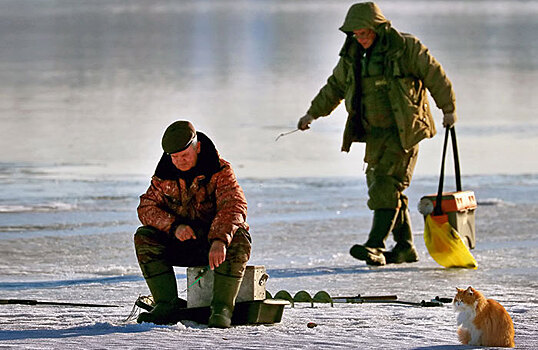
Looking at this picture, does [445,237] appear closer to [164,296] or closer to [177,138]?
[164,296]

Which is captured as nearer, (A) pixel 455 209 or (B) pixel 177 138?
(B) pixel 177 138

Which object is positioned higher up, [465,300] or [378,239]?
[378,239]

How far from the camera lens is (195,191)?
5.07 m

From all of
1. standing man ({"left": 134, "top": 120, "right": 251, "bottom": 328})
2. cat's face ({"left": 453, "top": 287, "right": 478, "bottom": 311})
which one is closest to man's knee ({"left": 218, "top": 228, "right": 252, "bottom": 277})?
standing man ({"left": 134, "top": 120, "right": 251, "bottom": 328})

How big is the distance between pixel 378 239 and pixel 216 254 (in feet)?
9.71

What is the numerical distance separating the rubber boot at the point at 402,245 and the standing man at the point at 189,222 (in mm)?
2792

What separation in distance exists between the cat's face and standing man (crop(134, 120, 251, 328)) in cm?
93

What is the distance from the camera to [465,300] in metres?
4.48

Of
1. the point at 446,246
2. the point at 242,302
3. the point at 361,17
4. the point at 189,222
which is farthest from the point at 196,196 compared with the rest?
the point at 361,17

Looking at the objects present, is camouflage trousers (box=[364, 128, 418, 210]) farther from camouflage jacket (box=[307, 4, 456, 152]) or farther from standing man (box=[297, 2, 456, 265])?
camouflage jacket (box=[307, 4, 456, 152])

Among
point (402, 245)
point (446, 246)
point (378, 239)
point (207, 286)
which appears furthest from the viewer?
point (402, 245)

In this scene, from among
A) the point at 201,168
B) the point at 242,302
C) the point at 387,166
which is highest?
the point at 387,166

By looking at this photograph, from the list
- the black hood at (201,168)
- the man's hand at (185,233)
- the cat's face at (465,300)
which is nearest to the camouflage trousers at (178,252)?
the man's hand at (185,233)

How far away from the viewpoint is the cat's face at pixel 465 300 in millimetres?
A: 4465
